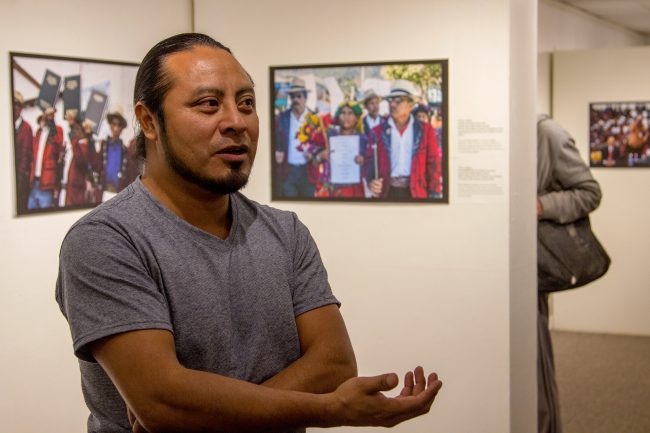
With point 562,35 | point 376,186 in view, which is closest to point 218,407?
point 376,186

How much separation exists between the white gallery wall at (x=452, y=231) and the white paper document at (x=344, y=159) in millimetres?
129

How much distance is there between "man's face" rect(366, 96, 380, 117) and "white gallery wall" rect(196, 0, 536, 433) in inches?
7.4

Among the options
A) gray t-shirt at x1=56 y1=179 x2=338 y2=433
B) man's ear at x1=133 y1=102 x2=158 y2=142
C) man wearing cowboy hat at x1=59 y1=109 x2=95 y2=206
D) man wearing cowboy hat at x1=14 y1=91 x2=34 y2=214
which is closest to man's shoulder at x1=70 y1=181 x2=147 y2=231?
gray t-shirt at x1=56 y1=179 x2=338 y2=433

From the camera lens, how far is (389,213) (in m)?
3.98

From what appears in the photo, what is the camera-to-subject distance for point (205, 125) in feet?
5.89

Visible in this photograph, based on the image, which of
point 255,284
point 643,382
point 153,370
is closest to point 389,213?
point 255,284

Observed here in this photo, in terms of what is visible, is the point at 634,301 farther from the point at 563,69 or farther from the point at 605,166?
the point at 563,69

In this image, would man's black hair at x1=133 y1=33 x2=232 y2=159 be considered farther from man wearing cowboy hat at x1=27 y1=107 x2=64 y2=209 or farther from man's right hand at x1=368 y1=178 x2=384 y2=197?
man's right hand at x1=368 y1=178 x2=384 y2=197

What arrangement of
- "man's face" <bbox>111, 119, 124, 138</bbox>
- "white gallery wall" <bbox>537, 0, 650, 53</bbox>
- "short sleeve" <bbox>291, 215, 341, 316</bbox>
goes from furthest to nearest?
"white gallery wall" <bbox>537, 0, 650, 53</bbox>, "man's face" <bbox>111, 119, 124, 138</bbox>, "short sleeve" <bbox>291, 215, 341, 316</bbox>

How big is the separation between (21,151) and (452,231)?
1.81 meters

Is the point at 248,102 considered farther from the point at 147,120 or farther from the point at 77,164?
the point at 77,164

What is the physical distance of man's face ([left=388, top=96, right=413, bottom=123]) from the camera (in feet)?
12.8

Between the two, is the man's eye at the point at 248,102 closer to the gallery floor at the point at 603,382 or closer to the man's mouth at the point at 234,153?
the man's mouth at the point at 234,153

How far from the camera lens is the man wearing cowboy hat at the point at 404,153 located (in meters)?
3.86
